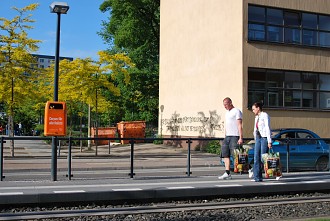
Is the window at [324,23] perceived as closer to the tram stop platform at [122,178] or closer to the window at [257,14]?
the window at [257,14]

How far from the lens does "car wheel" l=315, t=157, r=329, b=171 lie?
45.3 feet

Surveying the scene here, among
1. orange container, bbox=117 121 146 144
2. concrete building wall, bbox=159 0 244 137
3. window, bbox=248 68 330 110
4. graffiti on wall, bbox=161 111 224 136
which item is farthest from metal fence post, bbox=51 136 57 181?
orange container, bbox=117 121 146 144

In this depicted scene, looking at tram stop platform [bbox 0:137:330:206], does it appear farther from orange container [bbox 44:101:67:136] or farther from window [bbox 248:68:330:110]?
window [bbox 248:68:330:110]

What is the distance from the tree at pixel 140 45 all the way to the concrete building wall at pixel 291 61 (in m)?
16.1

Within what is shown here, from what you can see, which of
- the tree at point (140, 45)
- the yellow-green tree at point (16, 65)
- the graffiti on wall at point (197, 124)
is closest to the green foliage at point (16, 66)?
the yellow-green tree at point (16, 65)

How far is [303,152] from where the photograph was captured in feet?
44.3

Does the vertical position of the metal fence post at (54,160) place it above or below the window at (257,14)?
below

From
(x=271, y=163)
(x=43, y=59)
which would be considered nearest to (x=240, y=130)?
(x=271, y=163)

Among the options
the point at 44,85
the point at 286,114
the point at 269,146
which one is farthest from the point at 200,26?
the point at 269,146

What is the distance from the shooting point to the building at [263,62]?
23641mm

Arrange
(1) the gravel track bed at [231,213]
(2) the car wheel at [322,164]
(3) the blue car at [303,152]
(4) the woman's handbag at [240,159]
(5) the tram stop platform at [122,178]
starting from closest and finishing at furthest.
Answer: (1) the gravel track bed at [231,213]
(5) the tram stop platform at [122,178]
(4) the woman's handbag at [240,159]
(3) the blue car at [303,152]
(2) the car wheel at [322,164]

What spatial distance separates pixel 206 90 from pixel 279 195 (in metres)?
16.3

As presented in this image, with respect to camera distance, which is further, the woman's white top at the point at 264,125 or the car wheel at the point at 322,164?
the car wheel at the point at 322,164

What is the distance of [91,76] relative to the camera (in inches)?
992
